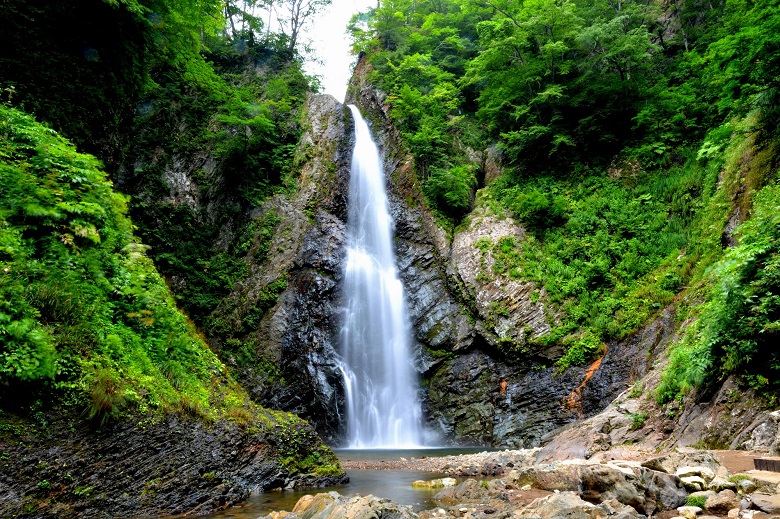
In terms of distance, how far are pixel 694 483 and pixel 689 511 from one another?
0.68 meters

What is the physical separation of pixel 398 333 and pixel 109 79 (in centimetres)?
1233

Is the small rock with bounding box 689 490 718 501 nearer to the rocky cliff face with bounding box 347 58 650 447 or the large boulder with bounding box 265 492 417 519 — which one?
the large boulder with bounding box 265 492 417 519

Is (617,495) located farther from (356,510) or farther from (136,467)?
(136,467)

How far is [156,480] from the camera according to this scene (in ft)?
17.8

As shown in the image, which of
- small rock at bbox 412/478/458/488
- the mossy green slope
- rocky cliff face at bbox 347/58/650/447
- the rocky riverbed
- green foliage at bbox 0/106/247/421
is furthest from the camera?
rocky cliff face at bbox 347/58/650/447

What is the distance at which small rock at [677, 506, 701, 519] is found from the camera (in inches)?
142

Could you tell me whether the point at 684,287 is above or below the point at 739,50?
below

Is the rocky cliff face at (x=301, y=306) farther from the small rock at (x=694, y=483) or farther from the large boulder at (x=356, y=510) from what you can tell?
the small rock at (x=694, y=483)

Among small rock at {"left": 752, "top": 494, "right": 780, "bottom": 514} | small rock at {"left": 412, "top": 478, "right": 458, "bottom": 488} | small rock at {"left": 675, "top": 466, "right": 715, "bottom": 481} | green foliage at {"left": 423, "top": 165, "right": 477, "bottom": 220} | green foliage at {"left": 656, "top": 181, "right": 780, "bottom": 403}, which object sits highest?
green foliage at {"left": 423, "top": 165, "right": 477, "bottom": 220}

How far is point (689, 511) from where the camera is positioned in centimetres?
365

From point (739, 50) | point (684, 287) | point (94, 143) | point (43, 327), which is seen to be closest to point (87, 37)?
point (94, 143)

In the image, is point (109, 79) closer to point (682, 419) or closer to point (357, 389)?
point (357, 389)

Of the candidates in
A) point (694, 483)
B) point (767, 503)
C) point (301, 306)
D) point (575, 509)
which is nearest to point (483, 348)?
point (301, 306)

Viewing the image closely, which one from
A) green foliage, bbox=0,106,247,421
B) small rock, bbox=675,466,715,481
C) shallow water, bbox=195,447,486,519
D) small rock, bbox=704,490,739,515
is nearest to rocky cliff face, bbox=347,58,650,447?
shallow water, bbox=195,447,486,519
